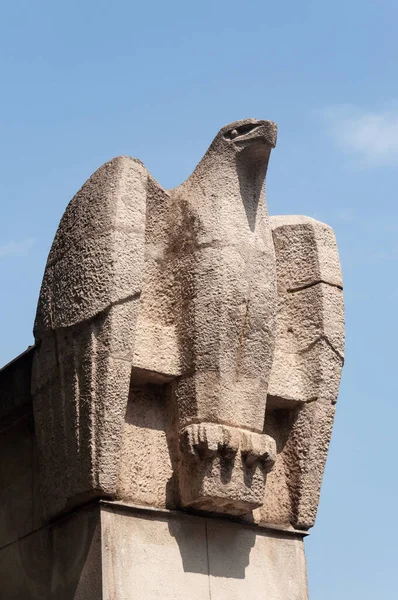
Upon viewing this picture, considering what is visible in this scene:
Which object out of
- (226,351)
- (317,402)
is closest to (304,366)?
(317,402)

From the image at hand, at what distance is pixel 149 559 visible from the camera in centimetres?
733

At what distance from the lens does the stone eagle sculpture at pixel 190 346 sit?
7.40 metres

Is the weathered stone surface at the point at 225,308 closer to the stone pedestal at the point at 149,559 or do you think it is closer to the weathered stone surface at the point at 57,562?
the stone pedestal at the point at 149,559

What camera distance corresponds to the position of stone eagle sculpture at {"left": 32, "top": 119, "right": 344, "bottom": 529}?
7.40m

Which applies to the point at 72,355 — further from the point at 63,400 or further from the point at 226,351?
the point at 226,351

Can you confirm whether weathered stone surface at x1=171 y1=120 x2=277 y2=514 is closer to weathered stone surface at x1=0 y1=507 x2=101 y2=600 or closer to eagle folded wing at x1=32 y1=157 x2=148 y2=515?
eagle folded wing at x1=32 y1=157 x2=148 y2=515

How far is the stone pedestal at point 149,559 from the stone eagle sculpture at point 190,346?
0.14 meters

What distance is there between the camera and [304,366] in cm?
840

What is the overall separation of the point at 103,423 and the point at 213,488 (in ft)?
2.33

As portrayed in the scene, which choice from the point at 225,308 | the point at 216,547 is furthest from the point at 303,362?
the point at 216,547

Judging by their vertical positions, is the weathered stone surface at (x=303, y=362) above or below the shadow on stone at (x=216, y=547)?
above

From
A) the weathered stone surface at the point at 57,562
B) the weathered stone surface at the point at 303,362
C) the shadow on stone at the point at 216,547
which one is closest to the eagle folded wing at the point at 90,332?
the weathered stone surface at the point at 57,562

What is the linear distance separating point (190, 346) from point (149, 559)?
3.99 ft

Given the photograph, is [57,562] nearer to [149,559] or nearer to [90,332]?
[149,559]
